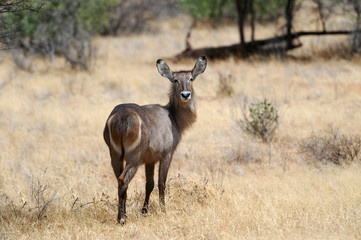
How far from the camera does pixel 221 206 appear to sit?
5754mm

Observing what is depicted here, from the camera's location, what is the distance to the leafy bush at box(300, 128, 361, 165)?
23.9ft

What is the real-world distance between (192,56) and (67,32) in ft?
16.1

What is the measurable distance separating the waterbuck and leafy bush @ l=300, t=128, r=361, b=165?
242 cm

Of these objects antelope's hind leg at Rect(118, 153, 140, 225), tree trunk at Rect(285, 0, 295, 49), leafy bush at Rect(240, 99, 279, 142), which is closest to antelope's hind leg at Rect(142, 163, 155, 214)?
antelope's hind leg at Rect(118, 153, 140, 225)

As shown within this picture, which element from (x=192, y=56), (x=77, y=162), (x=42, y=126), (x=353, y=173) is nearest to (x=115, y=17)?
(x=192, y=56)

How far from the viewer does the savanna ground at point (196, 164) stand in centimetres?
523

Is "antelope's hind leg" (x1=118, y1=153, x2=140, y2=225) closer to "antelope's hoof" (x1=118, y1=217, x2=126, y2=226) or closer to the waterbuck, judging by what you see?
the waterbuck

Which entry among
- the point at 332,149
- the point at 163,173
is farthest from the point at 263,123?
the point at 163,173

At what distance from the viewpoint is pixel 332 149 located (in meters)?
7.57

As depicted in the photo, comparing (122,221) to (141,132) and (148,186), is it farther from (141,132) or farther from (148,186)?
(141,132)

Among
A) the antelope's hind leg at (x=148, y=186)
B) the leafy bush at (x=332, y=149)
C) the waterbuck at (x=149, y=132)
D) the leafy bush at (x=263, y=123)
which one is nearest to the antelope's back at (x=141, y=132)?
the waterbuck at (x=149, y=132)

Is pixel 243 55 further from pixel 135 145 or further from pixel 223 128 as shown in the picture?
pixel 135 145

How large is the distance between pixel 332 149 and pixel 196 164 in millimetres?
2129

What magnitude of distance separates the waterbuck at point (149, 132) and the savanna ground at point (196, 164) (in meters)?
0.54
